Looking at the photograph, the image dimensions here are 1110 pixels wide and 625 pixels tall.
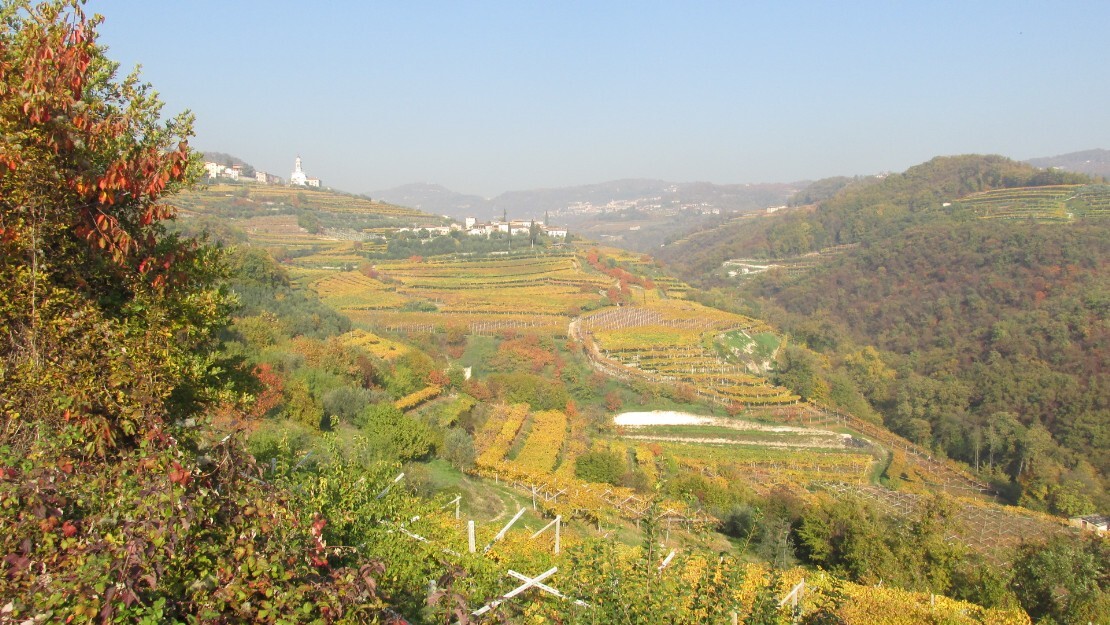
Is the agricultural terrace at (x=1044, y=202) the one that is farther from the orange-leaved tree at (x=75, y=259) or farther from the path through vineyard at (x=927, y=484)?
the orange-leaved tree at (x=75, y=259)

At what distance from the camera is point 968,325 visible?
4662cm

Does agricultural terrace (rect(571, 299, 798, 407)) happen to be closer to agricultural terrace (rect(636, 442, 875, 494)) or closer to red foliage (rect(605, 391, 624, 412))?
red foliage (rect(605, 391, 624, 412))

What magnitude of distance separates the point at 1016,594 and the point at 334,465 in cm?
1127

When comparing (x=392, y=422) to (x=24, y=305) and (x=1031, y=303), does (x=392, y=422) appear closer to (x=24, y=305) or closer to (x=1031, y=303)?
(x=24, y=305)

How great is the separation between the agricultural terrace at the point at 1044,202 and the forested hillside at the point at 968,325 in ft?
5.35

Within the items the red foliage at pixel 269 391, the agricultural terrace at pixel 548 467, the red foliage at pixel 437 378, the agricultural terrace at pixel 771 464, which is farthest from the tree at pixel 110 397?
the agricultural terrace at pixel 771 464

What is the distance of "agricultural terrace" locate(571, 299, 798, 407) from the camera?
101ft


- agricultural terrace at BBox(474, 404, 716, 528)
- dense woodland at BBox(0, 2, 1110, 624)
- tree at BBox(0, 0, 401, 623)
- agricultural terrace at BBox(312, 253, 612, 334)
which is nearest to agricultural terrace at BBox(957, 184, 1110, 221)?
agricultural terrace at BBox(312, 253, 612, 334)

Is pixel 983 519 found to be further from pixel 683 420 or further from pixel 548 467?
pixel 548 467

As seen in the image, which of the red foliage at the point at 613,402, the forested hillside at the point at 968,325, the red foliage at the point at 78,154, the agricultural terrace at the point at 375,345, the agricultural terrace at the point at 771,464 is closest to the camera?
the red foliage at the point at 78,154

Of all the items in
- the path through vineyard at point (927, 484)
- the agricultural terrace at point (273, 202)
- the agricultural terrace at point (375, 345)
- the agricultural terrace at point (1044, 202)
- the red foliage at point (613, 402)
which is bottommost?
the path through vineyard at point (927, 484)

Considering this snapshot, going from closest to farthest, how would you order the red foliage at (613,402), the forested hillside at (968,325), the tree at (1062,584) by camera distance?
1. the tree at (1062,584)
2. the red foliage at (613,402)
3. the forested hillside at (968,325)

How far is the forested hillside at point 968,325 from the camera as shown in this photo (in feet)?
101

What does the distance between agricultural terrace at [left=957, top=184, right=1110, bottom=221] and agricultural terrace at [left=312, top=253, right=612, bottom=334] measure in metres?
43.4
